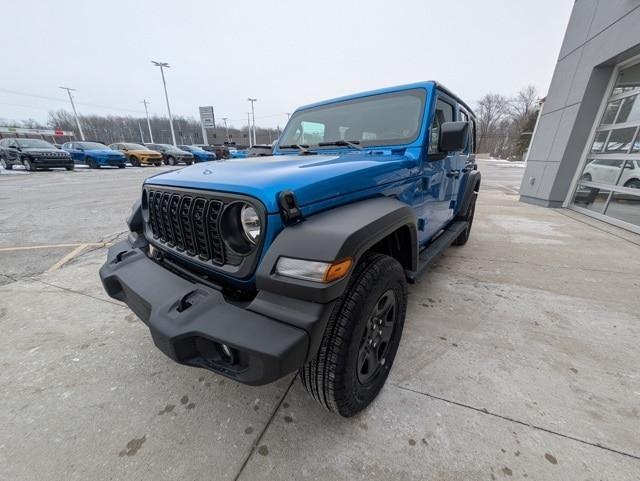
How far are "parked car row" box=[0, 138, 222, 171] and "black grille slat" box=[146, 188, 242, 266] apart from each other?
18636 millimetres

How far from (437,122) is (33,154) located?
19922 mm

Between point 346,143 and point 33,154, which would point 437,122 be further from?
point 33,154

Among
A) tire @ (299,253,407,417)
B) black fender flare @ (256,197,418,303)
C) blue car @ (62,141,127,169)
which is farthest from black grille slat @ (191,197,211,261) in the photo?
blue car @ (62,141,127,169)

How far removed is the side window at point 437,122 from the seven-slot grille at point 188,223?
1852 mm

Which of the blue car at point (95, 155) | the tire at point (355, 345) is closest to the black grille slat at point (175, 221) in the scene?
the tire at point (355, 345)

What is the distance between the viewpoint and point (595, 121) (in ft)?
22.1

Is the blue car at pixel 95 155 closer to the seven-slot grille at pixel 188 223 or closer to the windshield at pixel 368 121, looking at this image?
the windshield at pixel 368 121

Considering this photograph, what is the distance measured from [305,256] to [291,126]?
240 cm

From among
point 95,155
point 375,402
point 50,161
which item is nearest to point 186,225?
point 375,402

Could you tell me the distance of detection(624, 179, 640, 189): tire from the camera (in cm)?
567

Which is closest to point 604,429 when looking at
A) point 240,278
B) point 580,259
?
point 240,278

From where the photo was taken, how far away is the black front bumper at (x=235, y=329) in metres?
1.09

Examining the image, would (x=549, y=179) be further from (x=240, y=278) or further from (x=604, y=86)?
(x=240, y=278)

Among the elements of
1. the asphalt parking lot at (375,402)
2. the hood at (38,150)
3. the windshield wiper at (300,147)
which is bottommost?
the asphalt parking lot at (375,402)
